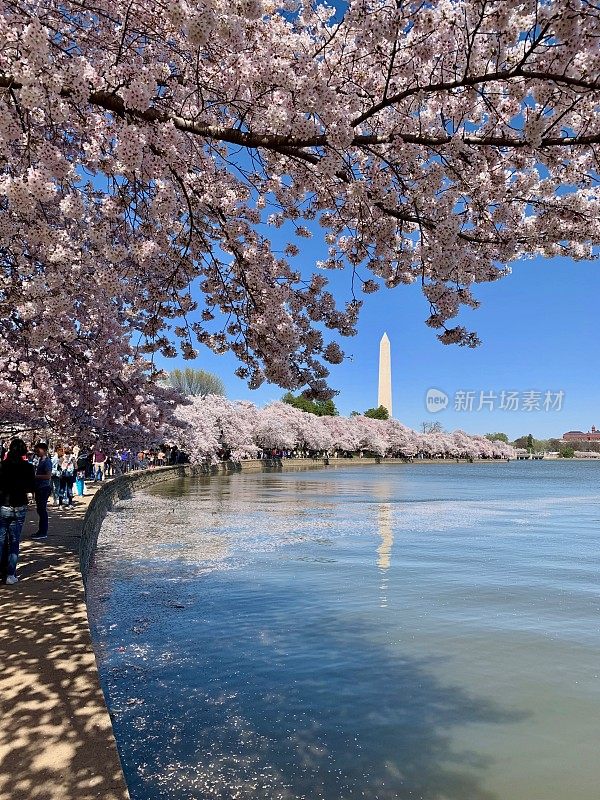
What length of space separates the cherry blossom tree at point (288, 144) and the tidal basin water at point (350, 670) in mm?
3371

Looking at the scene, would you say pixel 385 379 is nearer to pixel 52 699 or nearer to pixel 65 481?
pixel 65 481

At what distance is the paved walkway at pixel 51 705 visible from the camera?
326 cm

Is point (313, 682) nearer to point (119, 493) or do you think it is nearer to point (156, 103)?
point (156, 103)

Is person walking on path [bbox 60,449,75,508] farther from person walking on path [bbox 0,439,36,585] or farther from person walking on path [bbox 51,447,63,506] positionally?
person walking on path [bbox 0,439,36,585]

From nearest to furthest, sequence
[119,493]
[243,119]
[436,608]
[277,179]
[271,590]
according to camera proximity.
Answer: [243,119], [277,179], [436,608], [271,590], [119,493]

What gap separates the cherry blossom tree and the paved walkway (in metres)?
2.93

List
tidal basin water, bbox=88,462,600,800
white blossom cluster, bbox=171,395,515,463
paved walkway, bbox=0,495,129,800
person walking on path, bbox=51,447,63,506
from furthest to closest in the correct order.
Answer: white blossom cluster, bbox=171,395,515,463 < person walking on path, bbox=51,447,63,506 < tidal basin water, bbox=88,462,600,800 < paved walkway, bbox=0,495,129,800

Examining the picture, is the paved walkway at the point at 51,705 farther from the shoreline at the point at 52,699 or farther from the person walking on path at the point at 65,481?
the person walking on path at the point at 65,481

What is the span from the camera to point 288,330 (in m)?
7.04

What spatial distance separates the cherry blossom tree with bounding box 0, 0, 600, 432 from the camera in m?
4.59

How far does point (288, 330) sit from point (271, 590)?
5.33 meters

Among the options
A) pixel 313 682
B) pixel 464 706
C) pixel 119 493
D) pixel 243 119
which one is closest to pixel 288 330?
pixel 243 119

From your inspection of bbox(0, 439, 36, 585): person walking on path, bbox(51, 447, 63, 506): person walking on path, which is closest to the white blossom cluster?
bbox(51, 447, 63, 506): person walking on path

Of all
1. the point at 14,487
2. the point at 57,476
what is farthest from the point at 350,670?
the point at 57,476
